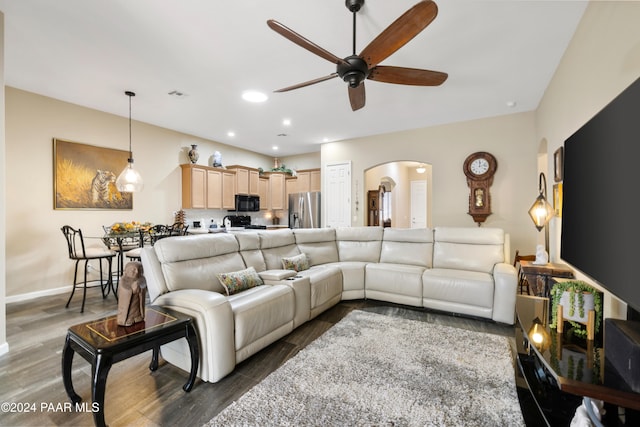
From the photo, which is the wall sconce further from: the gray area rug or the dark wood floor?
the dark wood floor

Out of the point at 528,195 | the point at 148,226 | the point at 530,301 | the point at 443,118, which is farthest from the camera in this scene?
the point at 443,118

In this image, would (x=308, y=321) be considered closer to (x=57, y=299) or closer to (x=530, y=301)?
(x=530, y=301)

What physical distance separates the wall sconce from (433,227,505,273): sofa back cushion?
192 centimetres

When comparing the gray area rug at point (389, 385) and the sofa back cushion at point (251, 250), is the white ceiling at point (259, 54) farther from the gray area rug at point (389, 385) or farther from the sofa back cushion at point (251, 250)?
the gray area rug at point (389, 385)

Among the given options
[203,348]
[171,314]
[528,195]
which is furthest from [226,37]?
[528,195]

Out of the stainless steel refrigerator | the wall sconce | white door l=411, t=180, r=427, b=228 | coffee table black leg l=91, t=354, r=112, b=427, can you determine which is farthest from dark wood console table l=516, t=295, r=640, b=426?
white door l=411, t=180, r=427, b=228

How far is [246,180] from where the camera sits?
665 cm

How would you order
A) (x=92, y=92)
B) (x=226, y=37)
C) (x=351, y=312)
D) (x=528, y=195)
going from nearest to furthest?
1. (x=226, y=37)
2. (x=351, y=312)
3. (x=92, y=92)
4. (x=528, y=195)

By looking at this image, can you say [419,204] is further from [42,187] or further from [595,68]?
[42,187]

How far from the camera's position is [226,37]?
248 centimetres

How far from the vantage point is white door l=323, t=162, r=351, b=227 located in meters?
6.04

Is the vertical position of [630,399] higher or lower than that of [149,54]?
lower

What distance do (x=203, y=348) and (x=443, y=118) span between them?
4.75 metres

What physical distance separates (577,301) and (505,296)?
5.44 feet
